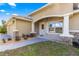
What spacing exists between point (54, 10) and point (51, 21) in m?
0.21

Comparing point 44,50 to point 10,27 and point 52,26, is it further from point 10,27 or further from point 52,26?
point 10,27

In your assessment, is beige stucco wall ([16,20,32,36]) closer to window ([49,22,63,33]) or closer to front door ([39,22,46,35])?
front door ([39,22,46,35])

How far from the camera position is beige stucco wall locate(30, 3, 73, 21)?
2622 mm

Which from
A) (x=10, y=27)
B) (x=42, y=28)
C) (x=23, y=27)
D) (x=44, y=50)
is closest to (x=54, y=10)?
(x=42, y=28)

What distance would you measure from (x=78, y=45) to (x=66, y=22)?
1.51ft

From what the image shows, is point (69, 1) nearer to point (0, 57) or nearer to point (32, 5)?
point (32, 5)

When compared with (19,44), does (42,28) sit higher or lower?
higher

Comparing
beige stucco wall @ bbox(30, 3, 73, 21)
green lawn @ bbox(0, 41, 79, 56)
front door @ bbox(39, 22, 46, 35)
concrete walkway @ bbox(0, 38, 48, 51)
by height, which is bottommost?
green lawn @ bbox(0, 41, 79, 56)

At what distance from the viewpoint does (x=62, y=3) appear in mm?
2629

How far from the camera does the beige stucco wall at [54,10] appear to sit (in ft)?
8.60

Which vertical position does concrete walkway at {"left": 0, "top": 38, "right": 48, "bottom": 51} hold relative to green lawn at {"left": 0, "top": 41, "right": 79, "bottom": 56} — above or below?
above

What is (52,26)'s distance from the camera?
9.12 ft

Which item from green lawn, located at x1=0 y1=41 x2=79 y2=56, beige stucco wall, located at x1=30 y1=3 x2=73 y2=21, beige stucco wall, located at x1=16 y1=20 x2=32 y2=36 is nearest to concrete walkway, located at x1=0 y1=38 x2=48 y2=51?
green lawn, located at x1=0 y1=41 x2=79 y2=56

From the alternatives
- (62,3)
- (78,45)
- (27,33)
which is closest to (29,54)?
(27,33)
